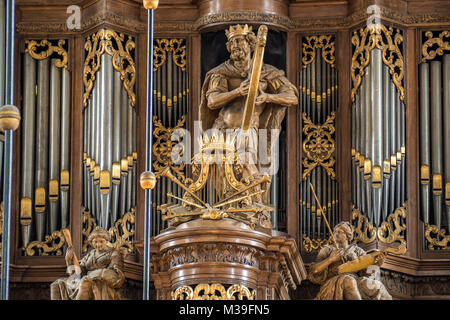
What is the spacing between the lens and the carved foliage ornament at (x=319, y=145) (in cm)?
1972

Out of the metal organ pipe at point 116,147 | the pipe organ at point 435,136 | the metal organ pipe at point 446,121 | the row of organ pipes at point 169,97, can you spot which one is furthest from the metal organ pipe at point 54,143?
the metal organ pipe at point 446,121

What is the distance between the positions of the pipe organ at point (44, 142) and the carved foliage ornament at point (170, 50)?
1036 millimetres

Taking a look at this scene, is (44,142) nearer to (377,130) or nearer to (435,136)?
(377,130)

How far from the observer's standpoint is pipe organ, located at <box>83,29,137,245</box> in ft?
64.0

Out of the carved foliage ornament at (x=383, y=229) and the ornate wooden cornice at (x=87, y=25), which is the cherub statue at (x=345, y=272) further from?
the ornate wooden cornice at (x=87, y=25)

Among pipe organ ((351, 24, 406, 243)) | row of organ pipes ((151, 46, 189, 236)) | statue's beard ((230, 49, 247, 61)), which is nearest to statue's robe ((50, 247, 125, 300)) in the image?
row of organ pipes ((151, 46, 189, 236))

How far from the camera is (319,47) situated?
20125mm

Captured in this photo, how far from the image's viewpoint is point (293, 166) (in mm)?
19703

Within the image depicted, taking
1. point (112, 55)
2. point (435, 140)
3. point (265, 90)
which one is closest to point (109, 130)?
point (112, 55)

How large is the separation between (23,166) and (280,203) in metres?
2.95

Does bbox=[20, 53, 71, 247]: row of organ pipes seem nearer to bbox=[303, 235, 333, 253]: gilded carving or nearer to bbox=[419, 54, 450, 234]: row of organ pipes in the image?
bbox=[303, 235, 333, 253]: gilded carving

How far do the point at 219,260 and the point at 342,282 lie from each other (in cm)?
132
